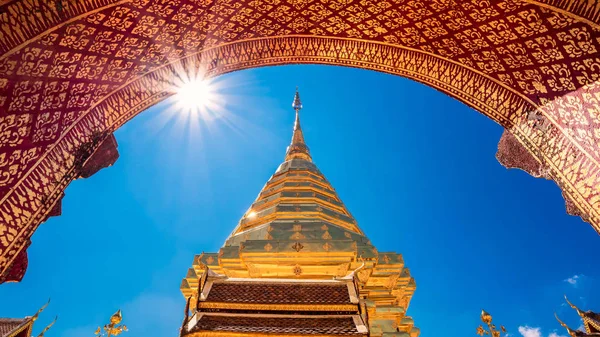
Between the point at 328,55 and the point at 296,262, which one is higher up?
the point at 328,55

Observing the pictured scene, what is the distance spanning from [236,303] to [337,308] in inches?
40.9

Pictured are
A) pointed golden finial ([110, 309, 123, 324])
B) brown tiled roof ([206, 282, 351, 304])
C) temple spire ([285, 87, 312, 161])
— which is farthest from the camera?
temple spire ([285, 87, 312, 161])

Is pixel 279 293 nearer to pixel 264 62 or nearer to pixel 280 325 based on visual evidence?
pixel 280 325

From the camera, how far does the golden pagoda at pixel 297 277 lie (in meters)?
3.71

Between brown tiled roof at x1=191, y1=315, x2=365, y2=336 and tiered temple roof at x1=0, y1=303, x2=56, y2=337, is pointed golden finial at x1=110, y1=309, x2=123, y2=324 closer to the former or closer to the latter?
brown tiled roof at x1=191, y1=315, x2=365, y2=336

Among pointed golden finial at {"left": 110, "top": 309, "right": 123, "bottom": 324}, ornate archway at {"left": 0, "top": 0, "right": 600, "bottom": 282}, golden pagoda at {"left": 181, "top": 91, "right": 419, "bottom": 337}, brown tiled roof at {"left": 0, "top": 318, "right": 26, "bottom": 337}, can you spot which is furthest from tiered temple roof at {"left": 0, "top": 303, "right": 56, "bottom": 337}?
ornate archway at {"left": 0, "top": 0, "right": 600, "bottom": 282}

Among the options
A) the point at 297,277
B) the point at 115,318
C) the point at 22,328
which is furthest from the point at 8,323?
the point at 297,277

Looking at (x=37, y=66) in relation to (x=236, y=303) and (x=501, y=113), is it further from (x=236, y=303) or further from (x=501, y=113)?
(x=501, y=113)

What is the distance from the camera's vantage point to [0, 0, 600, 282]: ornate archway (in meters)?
3.38

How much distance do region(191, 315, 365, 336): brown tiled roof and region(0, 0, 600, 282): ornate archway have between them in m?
1.92

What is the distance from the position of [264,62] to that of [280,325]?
11.7ft

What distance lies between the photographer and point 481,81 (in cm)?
473

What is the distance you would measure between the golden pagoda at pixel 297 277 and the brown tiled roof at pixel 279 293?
0.01 m

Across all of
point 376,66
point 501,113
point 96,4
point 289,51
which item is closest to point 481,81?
point 501,113
